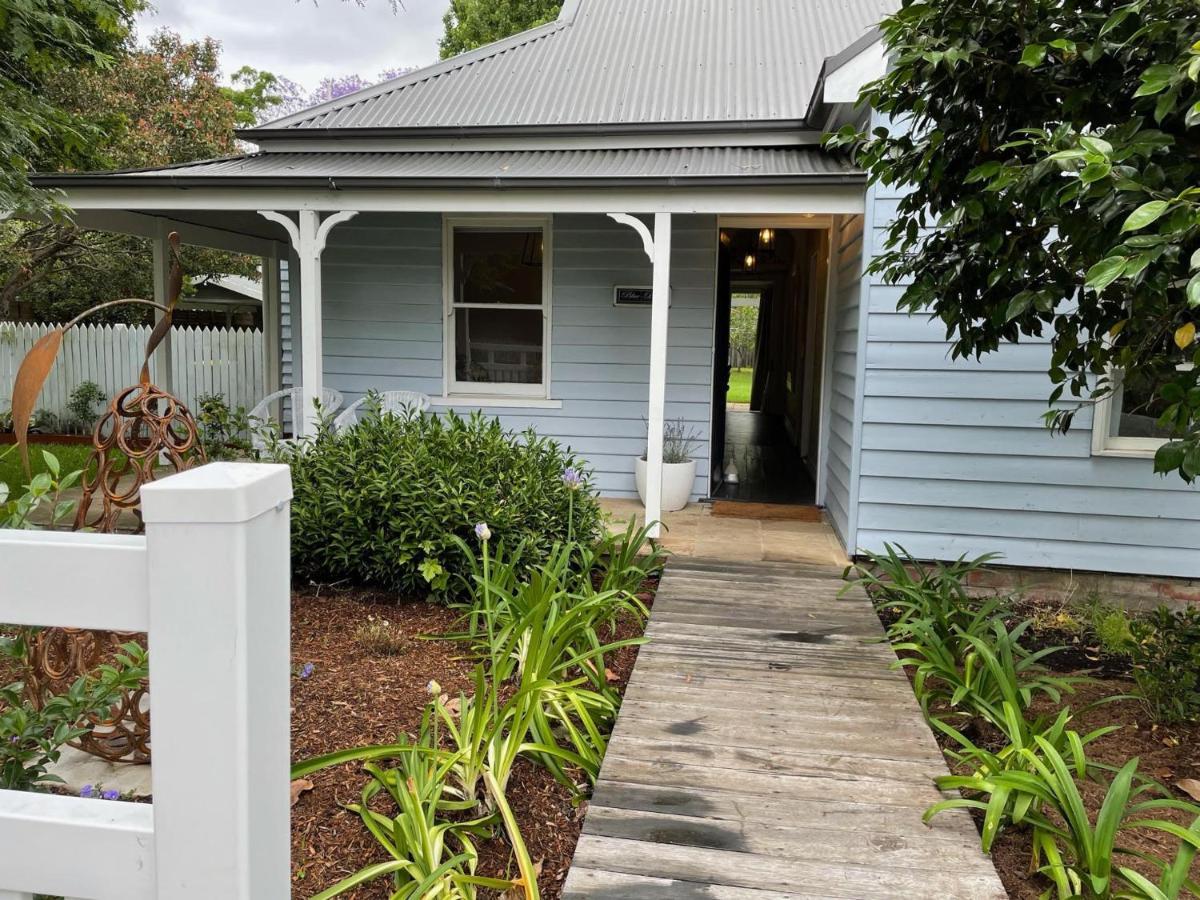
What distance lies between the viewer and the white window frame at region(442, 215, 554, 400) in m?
7.11

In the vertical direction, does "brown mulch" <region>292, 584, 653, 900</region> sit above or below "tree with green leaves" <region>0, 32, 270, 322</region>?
below

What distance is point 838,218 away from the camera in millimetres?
6637

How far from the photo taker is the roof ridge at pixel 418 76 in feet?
25.5

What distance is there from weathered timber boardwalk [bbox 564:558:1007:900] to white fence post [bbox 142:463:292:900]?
4.27 ft

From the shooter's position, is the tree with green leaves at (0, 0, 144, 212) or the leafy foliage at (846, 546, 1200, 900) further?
the tree with green leaves at (0, 0, 144, 212)

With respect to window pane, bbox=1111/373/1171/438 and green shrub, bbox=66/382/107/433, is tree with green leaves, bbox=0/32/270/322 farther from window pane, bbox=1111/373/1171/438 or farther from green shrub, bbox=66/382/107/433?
window pane, bbox=1111/373/1171/438

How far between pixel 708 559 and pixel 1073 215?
10.2ft

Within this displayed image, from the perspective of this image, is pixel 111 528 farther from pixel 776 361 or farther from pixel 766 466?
pixel 776 361

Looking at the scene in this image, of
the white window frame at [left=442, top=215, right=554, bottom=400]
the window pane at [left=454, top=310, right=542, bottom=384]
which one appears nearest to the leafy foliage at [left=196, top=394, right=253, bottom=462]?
the white window frame at [left=442, top=215, right=554, bottom=400]

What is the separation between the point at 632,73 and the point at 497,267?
2.73 meters

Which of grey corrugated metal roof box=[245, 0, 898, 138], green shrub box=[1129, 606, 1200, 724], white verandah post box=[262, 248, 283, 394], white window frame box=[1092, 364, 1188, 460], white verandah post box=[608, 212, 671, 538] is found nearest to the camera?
green shrub box=[1129, 606, 1200, 724]

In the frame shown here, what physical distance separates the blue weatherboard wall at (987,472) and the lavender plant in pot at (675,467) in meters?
1.68

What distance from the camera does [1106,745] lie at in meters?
3.20

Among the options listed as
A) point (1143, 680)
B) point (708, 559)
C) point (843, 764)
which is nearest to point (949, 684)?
point (1143, 680)
